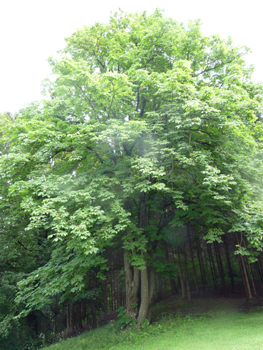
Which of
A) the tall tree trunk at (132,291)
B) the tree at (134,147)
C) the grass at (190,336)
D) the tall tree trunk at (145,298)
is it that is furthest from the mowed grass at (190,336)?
the tree at (134,147)

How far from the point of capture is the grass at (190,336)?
22.0 ft

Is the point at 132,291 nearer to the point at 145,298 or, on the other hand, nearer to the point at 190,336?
the point at 145,298

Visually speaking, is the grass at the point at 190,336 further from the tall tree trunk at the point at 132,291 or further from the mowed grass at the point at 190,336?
the tall tree trunk at the point at 132,291

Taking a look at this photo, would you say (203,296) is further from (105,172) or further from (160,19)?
(160,19)

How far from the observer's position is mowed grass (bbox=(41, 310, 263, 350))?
6.70m

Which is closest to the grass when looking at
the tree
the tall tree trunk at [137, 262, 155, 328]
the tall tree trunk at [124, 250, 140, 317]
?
the tall tree trunk at [137, 262, 155, 328]

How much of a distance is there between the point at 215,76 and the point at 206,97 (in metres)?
3.48

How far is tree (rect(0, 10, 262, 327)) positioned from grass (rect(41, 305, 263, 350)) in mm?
1015

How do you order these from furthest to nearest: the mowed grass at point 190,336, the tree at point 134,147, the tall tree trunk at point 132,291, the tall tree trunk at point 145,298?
the tall tree trunk at point 132,291
the tall tree trunk at point 145,298
the tree at point 134,147
the mowed grass at point 190,336

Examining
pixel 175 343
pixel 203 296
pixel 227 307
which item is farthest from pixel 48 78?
pixel 203 296

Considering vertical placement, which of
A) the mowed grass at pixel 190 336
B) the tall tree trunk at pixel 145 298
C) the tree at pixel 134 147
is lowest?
the mowed grass at pixel 190 336

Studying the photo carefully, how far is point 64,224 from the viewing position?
634cm

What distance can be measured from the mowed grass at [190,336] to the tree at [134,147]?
3.40 feet

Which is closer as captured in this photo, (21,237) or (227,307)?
(227,307)
